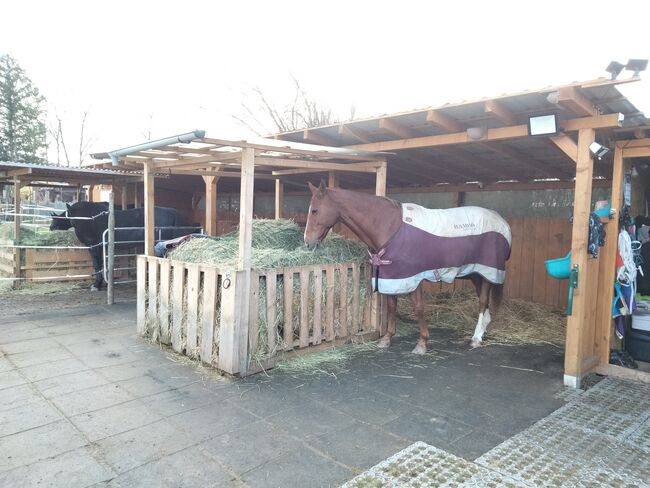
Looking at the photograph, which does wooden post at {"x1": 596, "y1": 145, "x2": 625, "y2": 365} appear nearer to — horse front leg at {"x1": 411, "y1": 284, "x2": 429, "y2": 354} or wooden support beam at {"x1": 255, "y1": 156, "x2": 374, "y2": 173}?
horse front leg at {"x1": 411, "y1": 284, "x2": 429, "y2": 354}

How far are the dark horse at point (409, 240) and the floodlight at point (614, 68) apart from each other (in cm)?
214

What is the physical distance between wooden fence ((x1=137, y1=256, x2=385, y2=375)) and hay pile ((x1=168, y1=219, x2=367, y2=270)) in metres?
0.13

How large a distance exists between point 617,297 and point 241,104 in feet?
60.9

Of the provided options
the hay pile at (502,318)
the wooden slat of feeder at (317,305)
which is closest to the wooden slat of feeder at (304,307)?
the wooden slat of feeder at (317,305)

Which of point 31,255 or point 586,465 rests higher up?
point 31,255

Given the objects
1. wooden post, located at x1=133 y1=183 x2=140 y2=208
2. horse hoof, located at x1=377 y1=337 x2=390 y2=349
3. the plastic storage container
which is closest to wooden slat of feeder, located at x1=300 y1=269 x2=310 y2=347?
horse hoof, located at x1=377 y1=337 x2=390 y2=349

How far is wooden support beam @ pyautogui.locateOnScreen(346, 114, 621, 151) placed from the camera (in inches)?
143

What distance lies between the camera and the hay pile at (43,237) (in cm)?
805

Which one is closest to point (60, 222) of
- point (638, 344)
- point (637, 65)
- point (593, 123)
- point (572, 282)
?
point (572, 282)

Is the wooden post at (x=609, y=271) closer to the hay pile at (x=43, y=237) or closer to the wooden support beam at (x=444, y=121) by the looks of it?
the wooden support beam at (x=444, y=121)

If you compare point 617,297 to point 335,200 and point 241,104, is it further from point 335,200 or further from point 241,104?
point 241,104

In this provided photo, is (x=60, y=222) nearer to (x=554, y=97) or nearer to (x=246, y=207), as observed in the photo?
(x=246, y=207)

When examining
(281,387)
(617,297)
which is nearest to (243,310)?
(281,387)

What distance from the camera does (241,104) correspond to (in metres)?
20.3
